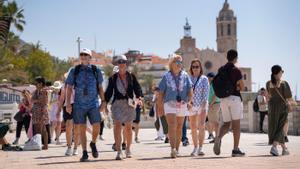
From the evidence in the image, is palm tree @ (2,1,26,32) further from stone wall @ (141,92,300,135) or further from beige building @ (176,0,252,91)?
beige building @ (176,0,252,91)

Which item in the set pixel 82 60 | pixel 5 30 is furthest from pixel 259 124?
pixel 82 60

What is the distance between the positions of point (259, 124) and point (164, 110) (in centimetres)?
1295

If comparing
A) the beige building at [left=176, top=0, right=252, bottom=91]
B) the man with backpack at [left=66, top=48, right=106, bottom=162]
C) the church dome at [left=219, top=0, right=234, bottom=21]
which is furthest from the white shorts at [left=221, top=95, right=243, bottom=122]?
the church dome at [left=219, top=0, right=234, bottom=21]

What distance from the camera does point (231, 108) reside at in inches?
453

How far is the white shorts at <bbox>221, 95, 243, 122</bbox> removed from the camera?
1148 cm

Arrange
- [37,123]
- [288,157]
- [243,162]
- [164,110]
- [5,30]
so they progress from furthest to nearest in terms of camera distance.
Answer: [5,30], [37,123], [164,110], [288,157], [243,162]

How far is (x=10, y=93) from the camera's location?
37.8 meters

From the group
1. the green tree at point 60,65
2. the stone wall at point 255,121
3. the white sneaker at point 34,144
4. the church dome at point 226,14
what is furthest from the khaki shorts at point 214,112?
the church dome at point 226,14

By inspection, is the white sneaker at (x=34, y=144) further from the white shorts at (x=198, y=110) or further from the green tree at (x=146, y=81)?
Answer: the green tree at (x=146, y=81)

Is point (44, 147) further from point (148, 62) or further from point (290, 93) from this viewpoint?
point (148, 62)

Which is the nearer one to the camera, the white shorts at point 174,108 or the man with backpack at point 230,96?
the man with backpack at point 230,96

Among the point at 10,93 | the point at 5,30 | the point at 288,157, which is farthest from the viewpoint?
the point at 10,93

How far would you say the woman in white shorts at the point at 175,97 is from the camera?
11625mm

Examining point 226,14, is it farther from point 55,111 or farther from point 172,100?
point 172,100
